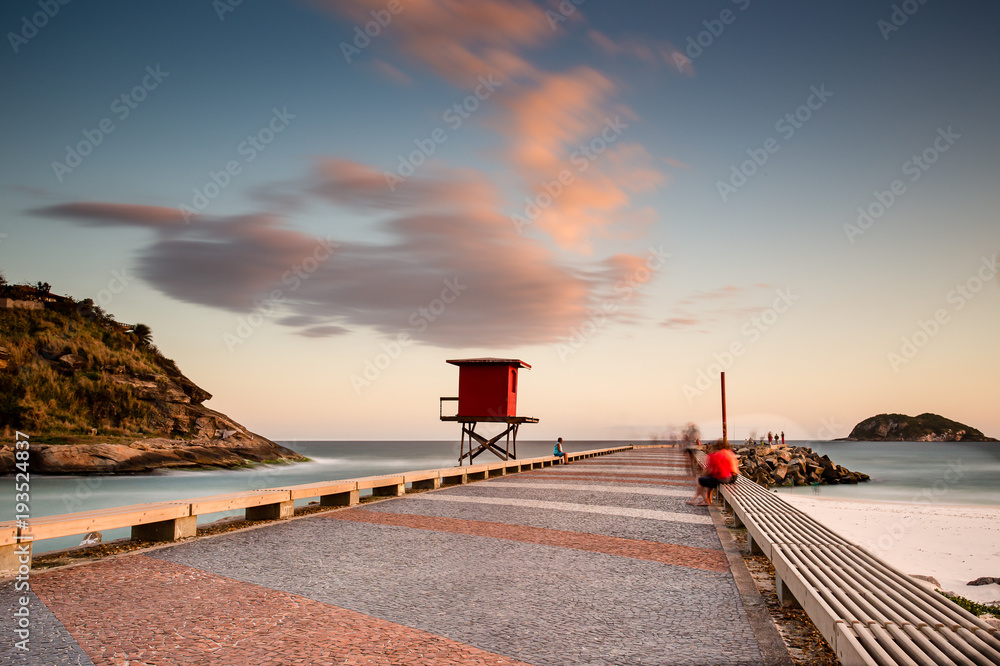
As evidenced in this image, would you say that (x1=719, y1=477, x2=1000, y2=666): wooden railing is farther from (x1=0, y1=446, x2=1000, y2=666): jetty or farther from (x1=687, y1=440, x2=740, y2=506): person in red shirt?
(x1=687, y1=440, x2=740, y2=506): person in red shirt

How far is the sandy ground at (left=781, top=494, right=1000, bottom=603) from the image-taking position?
13.4 metres

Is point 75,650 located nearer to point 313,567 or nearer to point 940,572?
point 313,567

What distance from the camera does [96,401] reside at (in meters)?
41.9

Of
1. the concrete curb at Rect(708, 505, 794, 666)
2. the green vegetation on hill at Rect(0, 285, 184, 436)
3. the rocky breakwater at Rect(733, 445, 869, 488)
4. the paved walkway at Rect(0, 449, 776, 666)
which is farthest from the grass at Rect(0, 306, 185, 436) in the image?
the concrete curb at Rect(708, 505, 794, 666)

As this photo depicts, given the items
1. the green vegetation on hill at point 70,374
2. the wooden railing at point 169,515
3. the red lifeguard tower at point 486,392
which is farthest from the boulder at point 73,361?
the wooden railing at point 169,515

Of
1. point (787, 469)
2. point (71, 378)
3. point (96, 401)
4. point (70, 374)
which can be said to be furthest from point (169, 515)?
point (70, 374)

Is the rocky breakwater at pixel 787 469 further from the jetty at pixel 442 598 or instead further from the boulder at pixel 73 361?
the boulder at pixel 73 361

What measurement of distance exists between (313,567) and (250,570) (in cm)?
59

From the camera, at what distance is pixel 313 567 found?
242 inches

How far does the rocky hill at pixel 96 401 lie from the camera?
3703 centimetres

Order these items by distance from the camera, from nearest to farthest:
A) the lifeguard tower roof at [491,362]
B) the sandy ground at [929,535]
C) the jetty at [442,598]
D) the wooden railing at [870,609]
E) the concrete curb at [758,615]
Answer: the wooden railing at [870,609]
the jetty at [442,598]
the concrete curb at [758,615]
the sandy ground at [929,535]
the lifeguard tower roof at [491,362]

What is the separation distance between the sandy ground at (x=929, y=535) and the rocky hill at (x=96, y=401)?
38.2 meters

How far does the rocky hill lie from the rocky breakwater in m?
37.3

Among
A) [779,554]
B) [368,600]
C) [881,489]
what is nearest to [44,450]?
[368,600]
